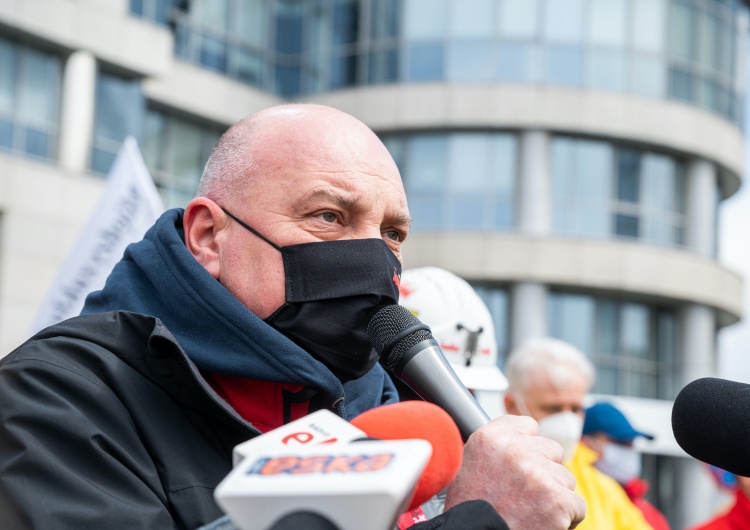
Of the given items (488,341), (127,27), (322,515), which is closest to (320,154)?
(322,515)

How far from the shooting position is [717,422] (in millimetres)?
1830

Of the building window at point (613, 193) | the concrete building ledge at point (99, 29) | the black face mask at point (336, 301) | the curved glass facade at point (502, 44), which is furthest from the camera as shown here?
the curved glass facade at point (502, 44)

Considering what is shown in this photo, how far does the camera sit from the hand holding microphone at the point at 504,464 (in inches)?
63.8

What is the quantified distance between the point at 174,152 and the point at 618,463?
1695 cm

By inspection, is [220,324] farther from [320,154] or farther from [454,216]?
[454,216]

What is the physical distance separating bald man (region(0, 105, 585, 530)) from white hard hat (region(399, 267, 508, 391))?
158 cm

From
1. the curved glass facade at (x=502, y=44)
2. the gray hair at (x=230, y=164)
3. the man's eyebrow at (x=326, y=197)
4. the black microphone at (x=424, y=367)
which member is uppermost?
the curved glass facade at (x=502, y=44)

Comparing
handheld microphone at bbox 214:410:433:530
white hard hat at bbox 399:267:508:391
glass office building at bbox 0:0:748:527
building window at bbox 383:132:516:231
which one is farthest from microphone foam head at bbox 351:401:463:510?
building window at bbox 383:132:516:231

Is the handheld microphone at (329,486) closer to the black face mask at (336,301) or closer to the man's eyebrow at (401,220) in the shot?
the black face mask at (336,301)

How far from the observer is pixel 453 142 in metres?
23.6

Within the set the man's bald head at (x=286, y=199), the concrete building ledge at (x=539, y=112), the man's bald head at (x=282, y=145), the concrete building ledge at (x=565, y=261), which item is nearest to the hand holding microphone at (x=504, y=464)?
the man's bald head at (x=286, y=199)

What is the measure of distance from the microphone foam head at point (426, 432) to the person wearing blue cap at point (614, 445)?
5.41 metres

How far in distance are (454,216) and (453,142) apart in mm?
1715

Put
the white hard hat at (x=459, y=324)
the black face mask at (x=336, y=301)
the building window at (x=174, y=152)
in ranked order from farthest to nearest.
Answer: the building window at (x=174, y=152) < the white hard hat at (x=459, y=324) < the black face mask at (x=336, y=301)
